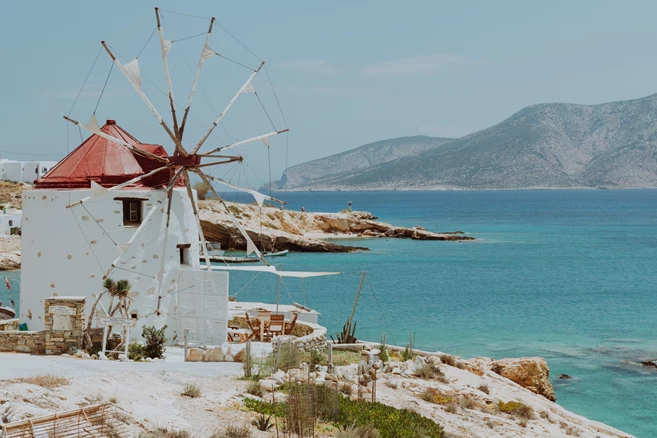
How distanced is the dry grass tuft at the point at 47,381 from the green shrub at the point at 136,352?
5020 millimetres

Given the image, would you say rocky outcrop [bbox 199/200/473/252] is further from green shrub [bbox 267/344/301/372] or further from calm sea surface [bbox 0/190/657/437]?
green shrub [bbox 267/344/301/372]

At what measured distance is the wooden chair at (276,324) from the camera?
2123 centimetres

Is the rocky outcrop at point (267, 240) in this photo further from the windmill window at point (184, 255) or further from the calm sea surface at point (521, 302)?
the windmill window at point (184, 255)

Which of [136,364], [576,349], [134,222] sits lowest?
[576,349]

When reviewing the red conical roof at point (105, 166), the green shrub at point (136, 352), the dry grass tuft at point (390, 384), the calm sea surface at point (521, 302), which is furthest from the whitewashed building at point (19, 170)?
the dry grass tuft at point (390, 384)

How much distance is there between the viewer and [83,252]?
1967 centimetres

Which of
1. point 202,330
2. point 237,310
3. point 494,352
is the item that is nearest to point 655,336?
point 494,352

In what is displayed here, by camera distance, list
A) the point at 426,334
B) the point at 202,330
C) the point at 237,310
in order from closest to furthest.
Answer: the point at 202,330, the point at 237,310, the point at 426,334

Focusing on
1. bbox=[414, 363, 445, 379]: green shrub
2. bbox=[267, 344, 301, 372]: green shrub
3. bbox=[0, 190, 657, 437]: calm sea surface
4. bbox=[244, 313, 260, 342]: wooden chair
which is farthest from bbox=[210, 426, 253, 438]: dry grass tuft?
bbox=[0, 190, 657, 437]: calm sea surface

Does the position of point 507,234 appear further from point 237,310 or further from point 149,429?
point 149,429

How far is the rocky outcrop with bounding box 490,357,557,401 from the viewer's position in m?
20.5

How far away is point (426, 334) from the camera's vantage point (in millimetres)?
30781

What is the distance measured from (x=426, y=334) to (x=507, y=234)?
58.4 m

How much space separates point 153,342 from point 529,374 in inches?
362
